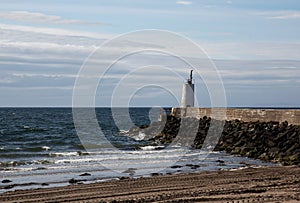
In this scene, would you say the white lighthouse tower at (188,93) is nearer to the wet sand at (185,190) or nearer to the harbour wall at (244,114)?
the harbour wall at (244,114)

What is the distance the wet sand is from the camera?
11.0 m

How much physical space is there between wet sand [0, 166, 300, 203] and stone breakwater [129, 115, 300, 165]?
4.53 metres

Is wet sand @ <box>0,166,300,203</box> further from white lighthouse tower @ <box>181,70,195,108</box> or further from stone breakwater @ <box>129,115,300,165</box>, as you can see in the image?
white lighthouse tower @ <box>181,70,195,108</box>

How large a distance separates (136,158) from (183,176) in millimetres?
6581

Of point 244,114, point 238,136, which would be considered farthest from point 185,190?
point 244,114

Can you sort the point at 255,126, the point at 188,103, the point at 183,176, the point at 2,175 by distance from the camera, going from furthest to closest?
the point at 188,103
the point at 255,126
the point at 2,175
the point at 183,176

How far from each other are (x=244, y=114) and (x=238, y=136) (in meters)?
3.10

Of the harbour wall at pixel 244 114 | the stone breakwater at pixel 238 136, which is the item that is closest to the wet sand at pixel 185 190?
the stone breakwater at pixel 238 136

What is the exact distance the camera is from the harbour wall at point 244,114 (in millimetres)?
23862

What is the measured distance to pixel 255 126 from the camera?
83.1 feet

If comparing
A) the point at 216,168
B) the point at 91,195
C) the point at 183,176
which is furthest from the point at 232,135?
the point at 91,195

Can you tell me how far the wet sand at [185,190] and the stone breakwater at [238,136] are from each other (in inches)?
178

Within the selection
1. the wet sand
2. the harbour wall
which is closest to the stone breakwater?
the harbour wall

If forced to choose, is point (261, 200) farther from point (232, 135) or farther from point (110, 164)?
point (232, 135)
